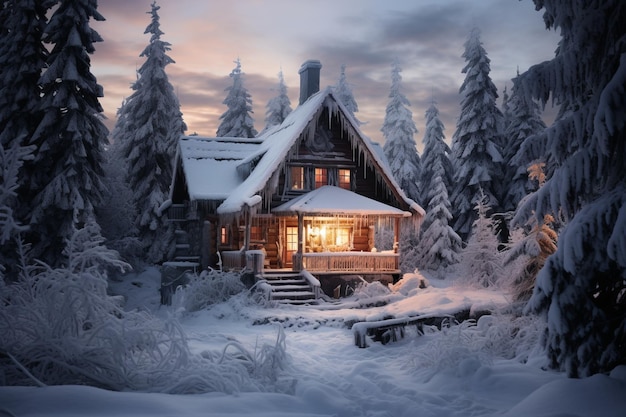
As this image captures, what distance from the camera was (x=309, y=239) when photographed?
2462 centimetres

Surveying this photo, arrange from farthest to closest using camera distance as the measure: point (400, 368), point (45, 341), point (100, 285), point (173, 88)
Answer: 1. point (173, 88)
2. point (400, 368)
3. point (100, 285)
4. point (45, 341)

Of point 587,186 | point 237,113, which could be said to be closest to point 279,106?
point 237,113

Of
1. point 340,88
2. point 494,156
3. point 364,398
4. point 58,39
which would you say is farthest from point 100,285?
point 340,88

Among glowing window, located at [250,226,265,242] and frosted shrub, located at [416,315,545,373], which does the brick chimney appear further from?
frosted shrub, located at [416,315,545,373]

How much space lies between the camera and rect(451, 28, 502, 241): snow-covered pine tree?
32.8 metres

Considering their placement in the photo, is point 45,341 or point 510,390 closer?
point 45,341

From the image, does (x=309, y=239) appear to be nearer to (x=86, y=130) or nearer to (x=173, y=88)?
(x=86, y=130)

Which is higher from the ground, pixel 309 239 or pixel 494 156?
pixel 494 156

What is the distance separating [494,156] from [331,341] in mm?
23095

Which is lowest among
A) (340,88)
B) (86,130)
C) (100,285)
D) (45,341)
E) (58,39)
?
(45,341)

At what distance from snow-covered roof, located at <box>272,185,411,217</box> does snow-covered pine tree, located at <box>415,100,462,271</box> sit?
930 centimetres

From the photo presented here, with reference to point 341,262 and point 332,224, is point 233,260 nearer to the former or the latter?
point 341,262

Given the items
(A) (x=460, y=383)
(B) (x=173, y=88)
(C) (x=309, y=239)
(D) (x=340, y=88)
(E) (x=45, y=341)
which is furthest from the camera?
(D) (x=340, y=88)

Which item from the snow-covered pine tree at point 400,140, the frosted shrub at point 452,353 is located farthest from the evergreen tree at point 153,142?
the frosted shrub at point 452,353
